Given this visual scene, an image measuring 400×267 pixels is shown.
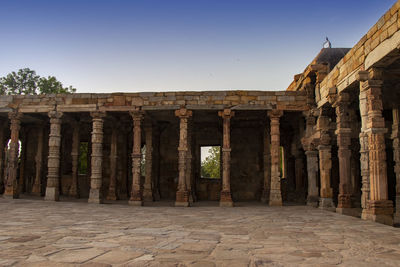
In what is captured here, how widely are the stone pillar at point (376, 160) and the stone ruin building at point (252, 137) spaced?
0.02 m

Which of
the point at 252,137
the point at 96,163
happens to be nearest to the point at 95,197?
the point at 96,163

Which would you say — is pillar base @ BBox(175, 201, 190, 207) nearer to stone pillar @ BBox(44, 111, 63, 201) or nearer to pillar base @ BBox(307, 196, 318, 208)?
pillar base @ BBox(307, 196, 318, 208)

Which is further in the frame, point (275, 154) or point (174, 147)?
point (174, 147)

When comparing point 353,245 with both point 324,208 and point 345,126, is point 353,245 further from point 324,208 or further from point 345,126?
point 324,208

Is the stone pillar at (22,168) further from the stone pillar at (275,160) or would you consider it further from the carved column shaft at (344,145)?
the carved column shaft at (344,145)

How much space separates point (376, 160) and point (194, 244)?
5.42 meters

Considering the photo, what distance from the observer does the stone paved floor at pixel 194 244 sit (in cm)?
399

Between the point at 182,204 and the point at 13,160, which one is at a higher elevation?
the point at 13,160

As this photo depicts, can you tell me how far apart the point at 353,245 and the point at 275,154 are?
7847 mm

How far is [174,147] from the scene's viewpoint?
17.8 meters

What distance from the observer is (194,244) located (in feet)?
16.5

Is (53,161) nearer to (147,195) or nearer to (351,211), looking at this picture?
(147,195)

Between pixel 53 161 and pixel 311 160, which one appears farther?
pixel 53 161

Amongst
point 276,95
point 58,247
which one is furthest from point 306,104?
point 58,247
